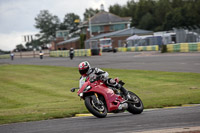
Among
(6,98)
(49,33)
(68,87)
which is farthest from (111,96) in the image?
(49,33)

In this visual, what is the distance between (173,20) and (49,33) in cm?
7298

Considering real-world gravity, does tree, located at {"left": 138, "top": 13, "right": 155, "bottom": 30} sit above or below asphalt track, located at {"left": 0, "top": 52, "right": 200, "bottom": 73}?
above

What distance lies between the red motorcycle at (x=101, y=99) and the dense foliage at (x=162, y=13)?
105102 millimetres

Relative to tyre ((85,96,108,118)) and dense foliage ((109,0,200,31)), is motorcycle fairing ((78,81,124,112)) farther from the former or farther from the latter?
dense foliage ((109,0,200,31))

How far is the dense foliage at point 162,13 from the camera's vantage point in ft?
370

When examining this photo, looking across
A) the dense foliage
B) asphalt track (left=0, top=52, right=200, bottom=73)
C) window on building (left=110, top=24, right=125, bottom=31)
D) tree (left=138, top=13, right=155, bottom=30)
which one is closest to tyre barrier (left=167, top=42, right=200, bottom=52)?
asphalt track (left=0, top=52, right=200, bottom=73)

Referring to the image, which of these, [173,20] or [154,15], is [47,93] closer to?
[173,20]

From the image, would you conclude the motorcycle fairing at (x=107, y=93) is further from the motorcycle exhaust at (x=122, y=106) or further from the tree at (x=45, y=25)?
the tree at (x=45, y=25)

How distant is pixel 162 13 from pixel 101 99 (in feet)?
421

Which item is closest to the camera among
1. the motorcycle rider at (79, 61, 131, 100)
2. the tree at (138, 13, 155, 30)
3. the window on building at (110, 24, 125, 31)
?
the motorcycle rider at (79, 61, 131, 100)

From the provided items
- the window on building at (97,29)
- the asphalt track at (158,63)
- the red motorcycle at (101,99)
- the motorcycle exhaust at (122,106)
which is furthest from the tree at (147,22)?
the motorcycle exhaust at (122,106)

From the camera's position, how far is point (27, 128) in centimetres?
834

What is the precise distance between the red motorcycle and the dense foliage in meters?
105

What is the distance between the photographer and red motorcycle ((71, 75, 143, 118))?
9.33 m
